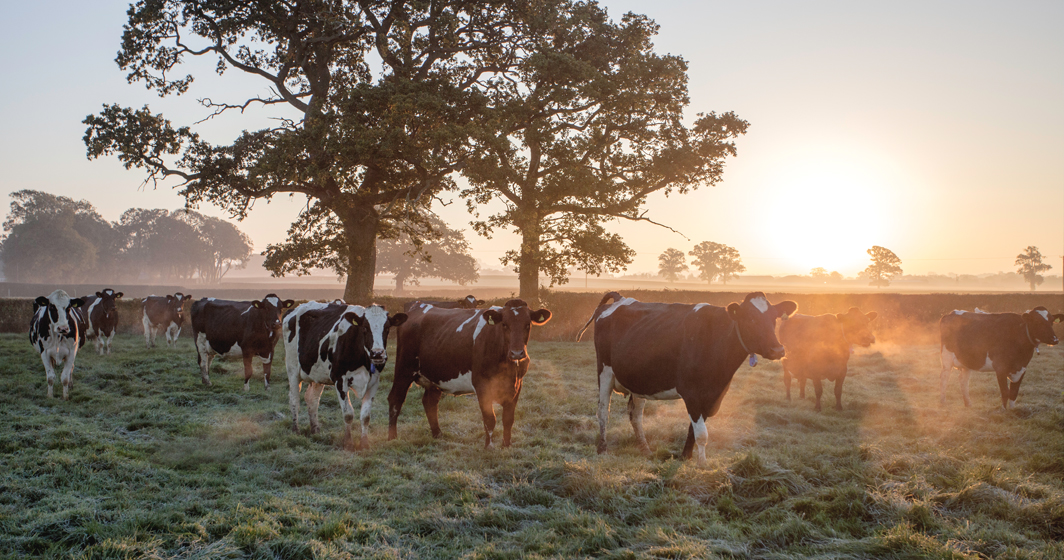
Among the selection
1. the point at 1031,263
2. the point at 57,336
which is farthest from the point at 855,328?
the point at 1031,263

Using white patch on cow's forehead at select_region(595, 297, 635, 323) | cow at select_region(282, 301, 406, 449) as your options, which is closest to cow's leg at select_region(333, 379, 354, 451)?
cow at select_region(282, 301, 406, 449)

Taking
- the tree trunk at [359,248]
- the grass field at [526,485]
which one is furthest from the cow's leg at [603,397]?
the tree trunk at [359,248]

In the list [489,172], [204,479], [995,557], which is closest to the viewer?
[995,557]

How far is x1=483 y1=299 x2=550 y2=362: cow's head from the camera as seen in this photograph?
708 cm

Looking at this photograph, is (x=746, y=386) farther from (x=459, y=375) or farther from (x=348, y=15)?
(x=348, y=15)

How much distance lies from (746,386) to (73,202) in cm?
10152

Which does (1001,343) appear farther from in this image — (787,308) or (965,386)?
(787,308)

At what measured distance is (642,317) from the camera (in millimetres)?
8039

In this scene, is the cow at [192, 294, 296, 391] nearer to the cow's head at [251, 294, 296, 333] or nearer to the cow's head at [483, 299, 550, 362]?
the cow's head at [251, 294, 296, 333]

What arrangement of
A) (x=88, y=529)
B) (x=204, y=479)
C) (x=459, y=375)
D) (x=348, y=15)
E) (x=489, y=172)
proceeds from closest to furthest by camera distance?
1. (x=88, y=529)
2. (x=204, y=479)
3. (x=459, y=375)
4. (x=489, y=172)
5. (x=348, y=15)

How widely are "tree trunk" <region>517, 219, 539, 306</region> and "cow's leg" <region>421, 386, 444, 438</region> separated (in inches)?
521

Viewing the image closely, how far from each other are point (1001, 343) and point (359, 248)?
19.2 metres

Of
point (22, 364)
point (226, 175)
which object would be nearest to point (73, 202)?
point (226, 175)

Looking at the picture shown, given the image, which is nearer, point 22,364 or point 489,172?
point 22,364
